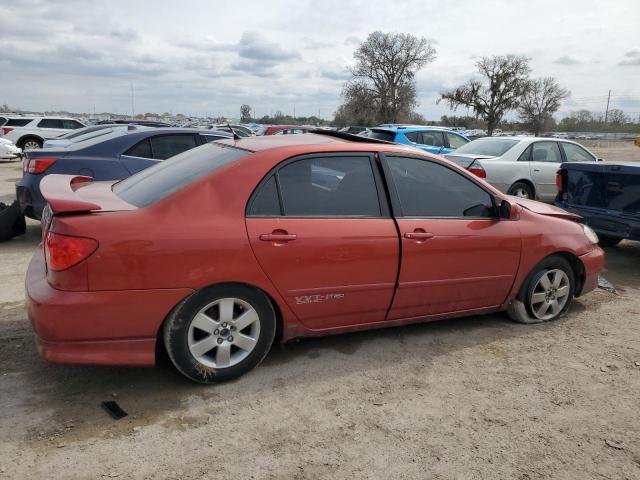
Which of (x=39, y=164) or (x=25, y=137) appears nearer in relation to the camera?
(x=39, y=164)

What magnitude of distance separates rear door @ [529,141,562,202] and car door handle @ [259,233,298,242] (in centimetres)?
766

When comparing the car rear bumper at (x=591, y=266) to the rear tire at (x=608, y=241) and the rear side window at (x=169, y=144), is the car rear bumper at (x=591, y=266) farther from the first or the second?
the rear side window at (x=169, y=144)

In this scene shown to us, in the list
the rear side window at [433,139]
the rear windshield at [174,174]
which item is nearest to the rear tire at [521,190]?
the rear side window at [433,139]

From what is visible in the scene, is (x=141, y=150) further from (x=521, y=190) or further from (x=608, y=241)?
(x=608, y=241)

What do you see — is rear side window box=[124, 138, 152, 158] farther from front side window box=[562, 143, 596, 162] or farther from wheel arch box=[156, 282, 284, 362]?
front side window box=[562, 143, 596, 162]

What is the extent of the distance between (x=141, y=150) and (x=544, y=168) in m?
7.12

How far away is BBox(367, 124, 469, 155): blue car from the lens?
12016mm

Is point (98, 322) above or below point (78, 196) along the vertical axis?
below

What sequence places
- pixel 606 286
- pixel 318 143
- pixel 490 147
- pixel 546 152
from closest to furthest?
Result: pixel 318 143 → pixel 606 286 → pixel 546 152 → pixel 490 147

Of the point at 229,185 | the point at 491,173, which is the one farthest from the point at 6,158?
the point at 229,185

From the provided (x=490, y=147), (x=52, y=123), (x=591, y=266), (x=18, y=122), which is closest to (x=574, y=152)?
(x=490, y=147)

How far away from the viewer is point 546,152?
9.95 metres

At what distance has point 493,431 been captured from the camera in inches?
114

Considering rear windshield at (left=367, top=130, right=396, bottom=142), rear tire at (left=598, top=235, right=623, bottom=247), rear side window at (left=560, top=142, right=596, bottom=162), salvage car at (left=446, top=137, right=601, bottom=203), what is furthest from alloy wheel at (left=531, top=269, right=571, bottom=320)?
rear windshield at (left=367, top=130, right=396, bottom=142)
